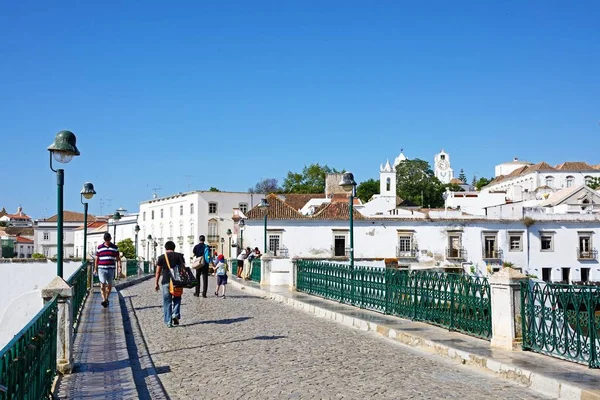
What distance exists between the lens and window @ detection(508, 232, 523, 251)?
4919cm

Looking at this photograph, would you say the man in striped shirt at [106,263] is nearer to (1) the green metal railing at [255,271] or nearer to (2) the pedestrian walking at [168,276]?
(2) the pedestrian walking at [168,276]

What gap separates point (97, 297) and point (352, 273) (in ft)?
23.1

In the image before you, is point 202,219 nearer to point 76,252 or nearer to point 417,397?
point 76,252

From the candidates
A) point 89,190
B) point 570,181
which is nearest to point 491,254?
point 89,190

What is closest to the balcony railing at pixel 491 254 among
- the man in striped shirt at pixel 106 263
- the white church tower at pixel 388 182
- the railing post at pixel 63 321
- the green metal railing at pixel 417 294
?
the white church tower at pixel 388 182

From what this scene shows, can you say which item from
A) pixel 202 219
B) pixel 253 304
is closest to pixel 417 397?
pixel 253 304

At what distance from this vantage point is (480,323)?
9891 millimetres

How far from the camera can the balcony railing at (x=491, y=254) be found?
160 feet

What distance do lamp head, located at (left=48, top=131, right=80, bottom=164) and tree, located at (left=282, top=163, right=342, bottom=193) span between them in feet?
294

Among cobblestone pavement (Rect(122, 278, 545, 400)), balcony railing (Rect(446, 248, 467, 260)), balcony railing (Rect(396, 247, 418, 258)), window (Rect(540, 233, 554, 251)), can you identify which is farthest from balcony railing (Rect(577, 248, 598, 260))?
cobblestone pavement (Rect(122, 278, 545, 400))

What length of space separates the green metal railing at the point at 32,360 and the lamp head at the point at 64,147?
87.7 inches

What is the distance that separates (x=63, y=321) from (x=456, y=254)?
44.3m

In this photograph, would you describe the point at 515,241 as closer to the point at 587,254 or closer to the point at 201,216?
the point at 587,254

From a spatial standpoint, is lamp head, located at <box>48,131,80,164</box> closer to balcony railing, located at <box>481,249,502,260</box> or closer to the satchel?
the satchel
